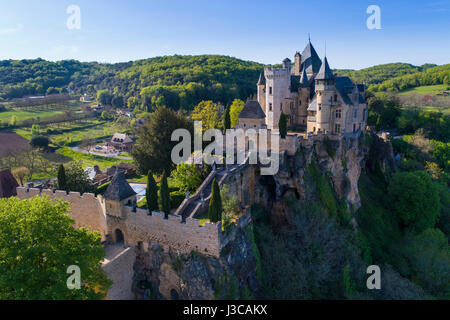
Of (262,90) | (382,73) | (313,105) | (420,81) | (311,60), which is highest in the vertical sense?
(382,73)

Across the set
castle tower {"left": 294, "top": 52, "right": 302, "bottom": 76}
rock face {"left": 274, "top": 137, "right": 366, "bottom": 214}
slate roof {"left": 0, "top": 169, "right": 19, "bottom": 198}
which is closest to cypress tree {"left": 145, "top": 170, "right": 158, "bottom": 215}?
rock face {"left": 274, "top": 137, "right": 366, "bottom": 214}

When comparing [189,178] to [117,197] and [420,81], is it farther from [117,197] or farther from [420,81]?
[420,81]

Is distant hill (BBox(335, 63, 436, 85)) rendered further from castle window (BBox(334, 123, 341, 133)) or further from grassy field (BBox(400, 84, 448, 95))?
castle window (BBox(334, 123, 341, 133))

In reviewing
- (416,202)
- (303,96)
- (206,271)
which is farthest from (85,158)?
(416,202)

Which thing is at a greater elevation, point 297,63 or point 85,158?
point 297,63

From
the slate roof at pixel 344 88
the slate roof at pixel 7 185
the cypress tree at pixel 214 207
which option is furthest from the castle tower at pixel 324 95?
the slate roof at pixel 7 185
